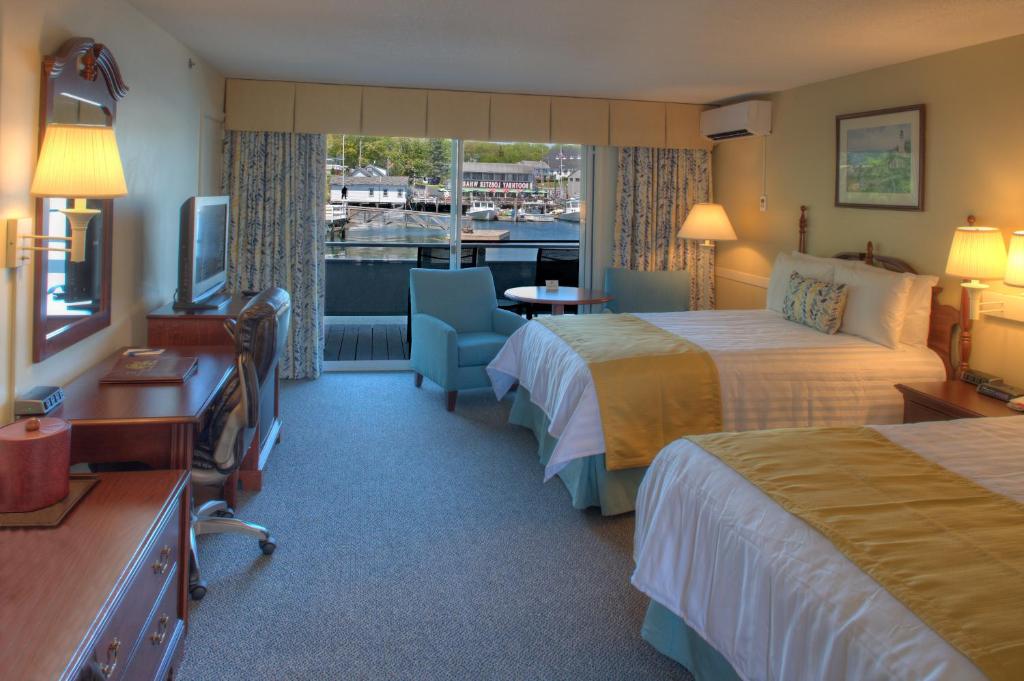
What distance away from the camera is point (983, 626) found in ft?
4.96

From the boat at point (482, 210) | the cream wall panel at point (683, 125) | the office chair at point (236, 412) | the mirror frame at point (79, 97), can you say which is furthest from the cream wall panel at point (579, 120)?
the office chair at point (236, 412)

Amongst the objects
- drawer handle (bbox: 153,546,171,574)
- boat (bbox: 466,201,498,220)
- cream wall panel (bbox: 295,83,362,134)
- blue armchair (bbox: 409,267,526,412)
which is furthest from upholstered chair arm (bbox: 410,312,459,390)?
drawer handle (bbox: 153,546,171,574)

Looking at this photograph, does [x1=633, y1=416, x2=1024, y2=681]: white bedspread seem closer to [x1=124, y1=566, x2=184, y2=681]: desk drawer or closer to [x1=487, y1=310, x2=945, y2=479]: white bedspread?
[x1=487, y1=310, x2=945, y2=479]: white bedspread

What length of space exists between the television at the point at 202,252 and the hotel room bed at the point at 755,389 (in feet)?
6.19

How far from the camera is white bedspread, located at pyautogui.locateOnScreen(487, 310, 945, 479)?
3.70m

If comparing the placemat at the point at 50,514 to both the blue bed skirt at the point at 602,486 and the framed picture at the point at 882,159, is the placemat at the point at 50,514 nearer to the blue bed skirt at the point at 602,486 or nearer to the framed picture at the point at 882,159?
the blue bed skirt at the point at 602,486

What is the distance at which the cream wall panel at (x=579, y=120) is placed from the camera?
6328 millimetres

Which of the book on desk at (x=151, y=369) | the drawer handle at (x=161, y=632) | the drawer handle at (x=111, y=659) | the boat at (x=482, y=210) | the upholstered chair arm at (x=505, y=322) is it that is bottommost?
the drawer handle at (x=161, y=632)

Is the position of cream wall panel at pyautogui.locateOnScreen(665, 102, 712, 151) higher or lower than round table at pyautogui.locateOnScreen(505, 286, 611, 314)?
higher

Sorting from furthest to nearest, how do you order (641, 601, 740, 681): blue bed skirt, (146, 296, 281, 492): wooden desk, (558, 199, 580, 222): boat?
(558, 199, 580, 222): boat < (146, 296, 281, 492): wooden desk < (641, 601, 740, 681): blue bed skirt

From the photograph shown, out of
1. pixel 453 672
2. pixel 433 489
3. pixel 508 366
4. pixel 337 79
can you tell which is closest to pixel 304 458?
pixel 433 489

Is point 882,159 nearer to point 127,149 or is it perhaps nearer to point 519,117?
point 519,117

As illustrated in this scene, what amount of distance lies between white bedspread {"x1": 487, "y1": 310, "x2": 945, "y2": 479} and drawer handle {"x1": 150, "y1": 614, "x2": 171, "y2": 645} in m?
1.87

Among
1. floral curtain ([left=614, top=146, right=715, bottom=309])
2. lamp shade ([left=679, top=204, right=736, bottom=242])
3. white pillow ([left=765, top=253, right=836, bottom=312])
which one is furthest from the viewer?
floral curtain ([left=614, top=146, right=715, bottom=309])
